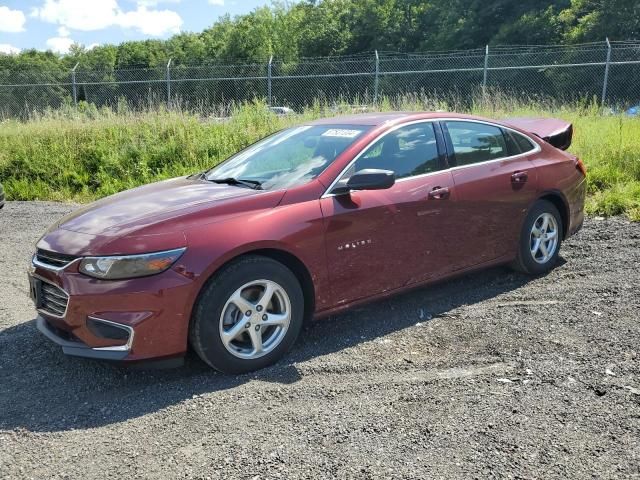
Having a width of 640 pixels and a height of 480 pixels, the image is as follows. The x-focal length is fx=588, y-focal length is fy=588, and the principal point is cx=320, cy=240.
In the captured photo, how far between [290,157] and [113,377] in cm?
204

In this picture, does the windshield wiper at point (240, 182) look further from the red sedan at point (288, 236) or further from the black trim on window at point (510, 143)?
the black trim on window at point (510, 143)

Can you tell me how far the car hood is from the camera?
364 cm

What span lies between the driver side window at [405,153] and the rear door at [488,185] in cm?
20

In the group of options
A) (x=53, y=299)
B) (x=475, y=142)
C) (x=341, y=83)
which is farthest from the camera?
(x=341, y=83)

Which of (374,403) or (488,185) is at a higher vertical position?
(488,185)

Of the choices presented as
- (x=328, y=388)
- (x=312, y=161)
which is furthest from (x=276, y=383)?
(x=312, y=161)

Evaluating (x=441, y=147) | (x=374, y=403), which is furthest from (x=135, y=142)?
(x=374, y=403)

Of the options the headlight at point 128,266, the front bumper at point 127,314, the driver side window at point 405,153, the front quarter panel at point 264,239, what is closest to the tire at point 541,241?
the driver side window at point 405,153

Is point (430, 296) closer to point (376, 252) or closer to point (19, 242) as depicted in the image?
point (376, 252)

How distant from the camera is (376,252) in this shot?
420cm

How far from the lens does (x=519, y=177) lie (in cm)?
514

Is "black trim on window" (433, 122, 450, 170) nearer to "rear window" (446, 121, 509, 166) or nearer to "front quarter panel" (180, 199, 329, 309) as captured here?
"rear window" (446, 121, 509, 166)

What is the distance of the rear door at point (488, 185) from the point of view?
188 inches

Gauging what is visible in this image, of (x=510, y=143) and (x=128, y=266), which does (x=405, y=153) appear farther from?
(x=128, y=266)
